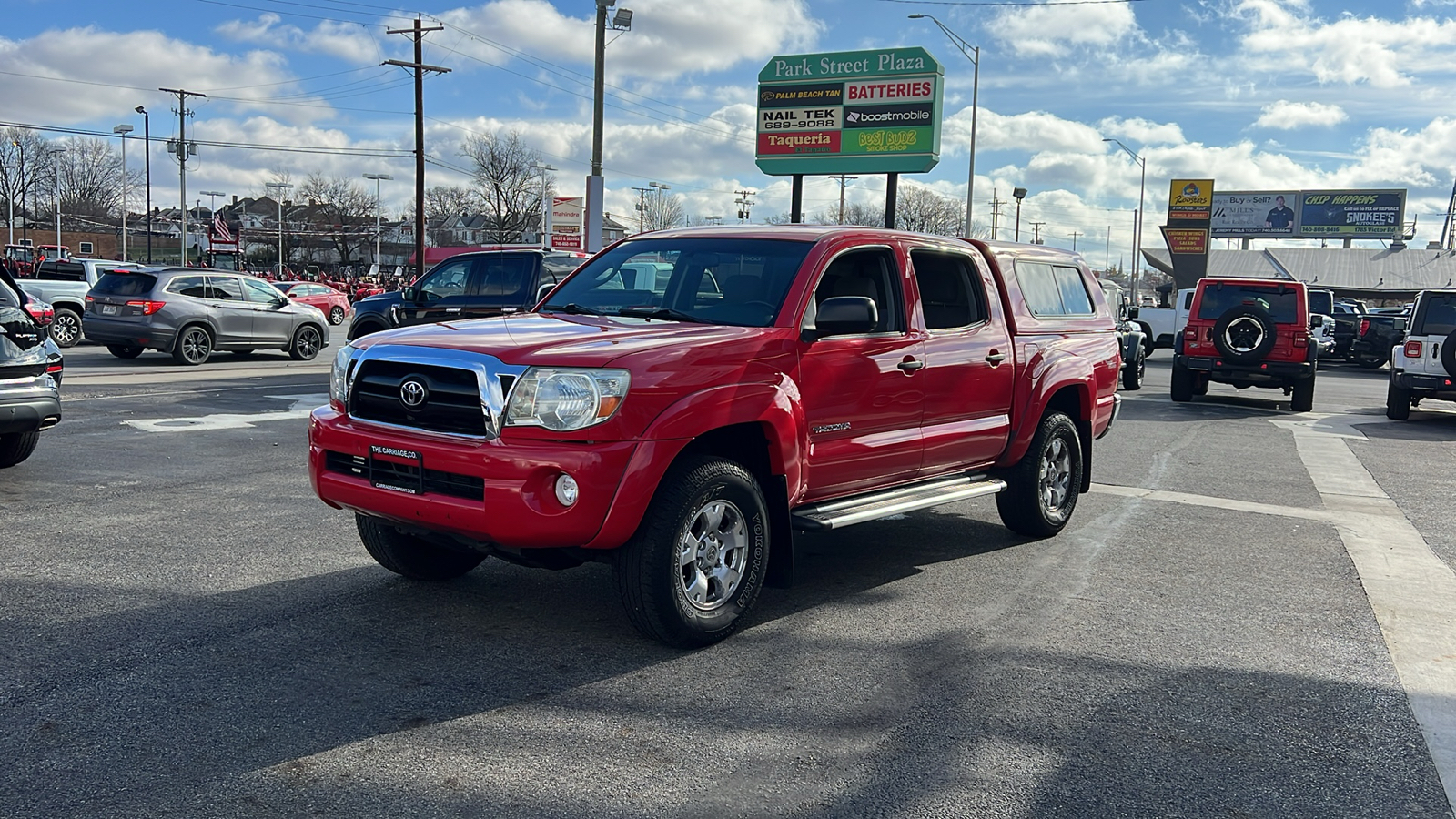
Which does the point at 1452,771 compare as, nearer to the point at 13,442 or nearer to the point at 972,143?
the point at 13,442

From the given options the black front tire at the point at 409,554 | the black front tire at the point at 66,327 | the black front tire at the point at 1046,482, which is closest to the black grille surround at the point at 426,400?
the black front tire at the point at 409,554

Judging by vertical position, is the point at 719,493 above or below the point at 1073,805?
above

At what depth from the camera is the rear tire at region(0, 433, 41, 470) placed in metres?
8.49

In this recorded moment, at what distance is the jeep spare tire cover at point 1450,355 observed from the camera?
603 inches

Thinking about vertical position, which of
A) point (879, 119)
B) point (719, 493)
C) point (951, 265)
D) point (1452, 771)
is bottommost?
point (1452, 771)

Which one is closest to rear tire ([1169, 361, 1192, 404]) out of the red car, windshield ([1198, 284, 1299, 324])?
windshield ([1198, 284, 1299, 324])

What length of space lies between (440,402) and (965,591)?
3.01 meters

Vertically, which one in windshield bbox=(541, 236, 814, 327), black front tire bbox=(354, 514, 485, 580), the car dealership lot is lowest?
the car dealership lot

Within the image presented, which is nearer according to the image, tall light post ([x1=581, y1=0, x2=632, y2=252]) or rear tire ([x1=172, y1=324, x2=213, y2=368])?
rear tire ([x1=172, y1=324, x2=213, y2=368])

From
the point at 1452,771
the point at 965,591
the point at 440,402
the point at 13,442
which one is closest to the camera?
the point at 1452,771

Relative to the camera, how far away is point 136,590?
555 cm

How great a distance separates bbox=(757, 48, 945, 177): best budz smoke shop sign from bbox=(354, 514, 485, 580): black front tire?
83.7 ft

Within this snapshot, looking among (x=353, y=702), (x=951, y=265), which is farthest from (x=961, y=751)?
(x=951, y=265)

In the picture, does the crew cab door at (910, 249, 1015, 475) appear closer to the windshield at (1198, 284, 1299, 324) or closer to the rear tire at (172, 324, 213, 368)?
the windshield at (1198, 284, 1299, 324)
